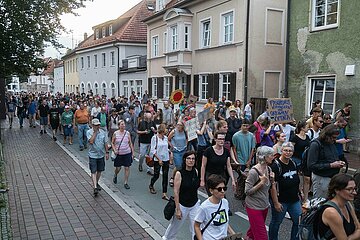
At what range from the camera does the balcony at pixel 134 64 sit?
3337 cm

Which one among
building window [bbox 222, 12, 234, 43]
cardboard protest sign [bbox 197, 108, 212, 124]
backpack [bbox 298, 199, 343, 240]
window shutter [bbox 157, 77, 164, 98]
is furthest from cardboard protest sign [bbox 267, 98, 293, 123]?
window shutter [bbox 157, 77, 164, 98]

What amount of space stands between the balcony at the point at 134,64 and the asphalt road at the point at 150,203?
73.7 feet

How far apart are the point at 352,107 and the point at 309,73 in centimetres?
263

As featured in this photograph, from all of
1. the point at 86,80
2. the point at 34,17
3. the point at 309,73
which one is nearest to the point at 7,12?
the point at 34,17

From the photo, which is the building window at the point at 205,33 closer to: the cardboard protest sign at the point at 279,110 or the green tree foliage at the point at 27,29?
the green tree foliage at the point at 27,29

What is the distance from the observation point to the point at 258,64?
19.5 m

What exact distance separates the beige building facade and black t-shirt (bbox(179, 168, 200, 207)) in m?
14.3

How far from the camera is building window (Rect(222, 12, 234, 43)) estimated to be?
2031cm

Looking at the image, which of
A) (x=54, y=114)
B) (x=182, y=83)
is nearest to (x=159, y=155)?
(x=54, y=114)

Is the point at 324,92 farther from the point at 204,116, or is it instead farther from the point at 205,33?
the point at 205,33

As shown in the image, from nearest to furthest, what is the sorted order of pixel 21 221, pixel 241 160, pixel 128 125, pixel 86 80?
pixel 21 221 < pixel 241 160 < pixel 128 125 < pixel 86 80

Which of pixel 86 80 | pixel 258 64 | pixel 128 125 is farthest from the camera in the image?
pixel 86 80

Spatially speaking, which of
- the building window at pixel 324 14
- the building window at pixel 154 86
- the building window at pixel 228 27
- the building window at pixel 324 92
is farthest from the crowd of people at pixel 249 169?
the building window at pixel 154 86

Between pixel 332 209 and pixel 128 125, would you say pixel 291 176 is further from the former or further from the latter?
pixel 128 125
